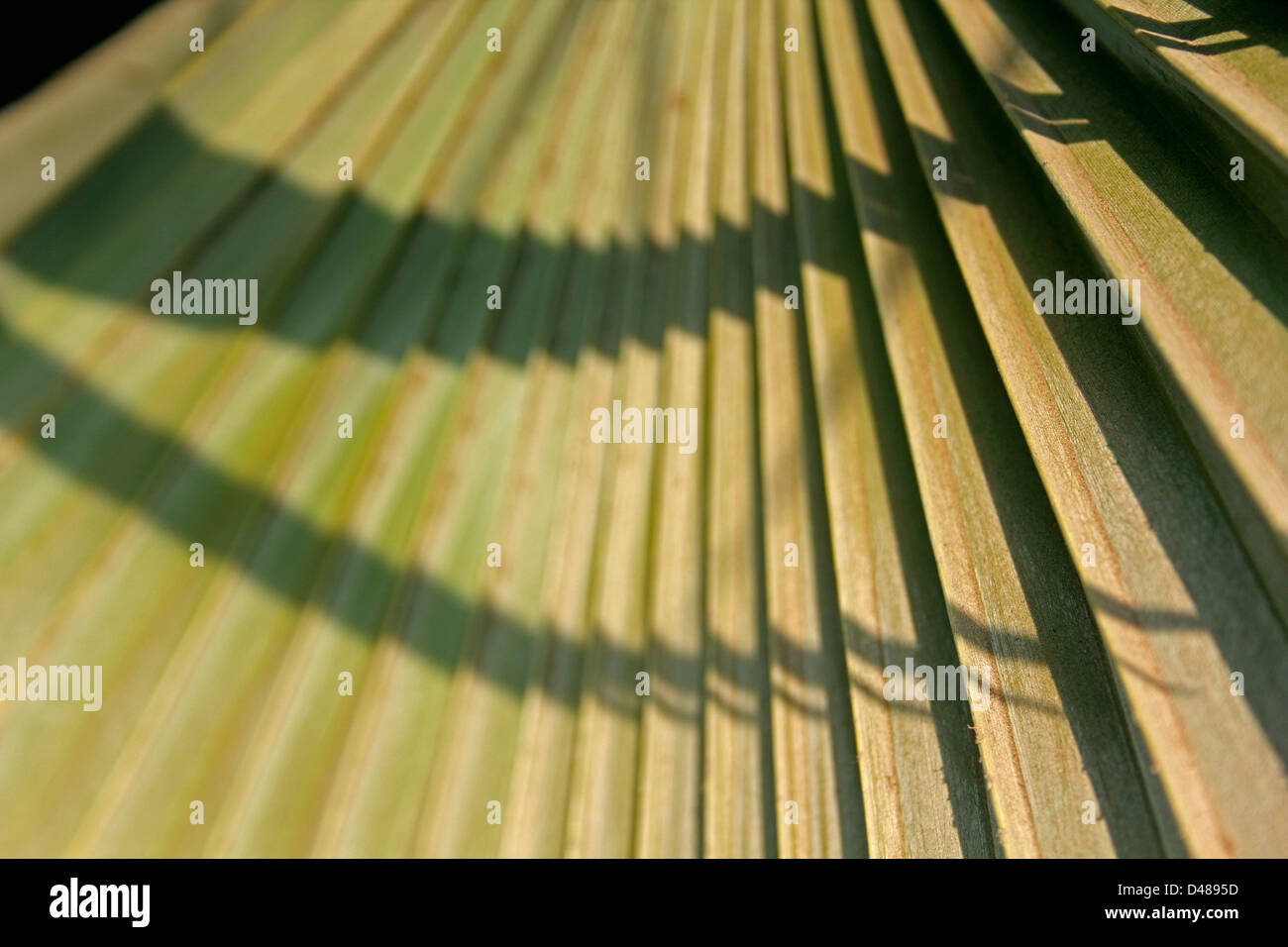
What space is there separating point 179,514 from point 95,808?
0.31 m

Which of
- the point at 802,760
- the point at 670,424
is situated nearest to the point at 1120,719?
the point at 802,760

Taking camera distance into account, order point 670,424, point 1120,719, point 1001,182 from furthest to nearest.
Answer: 1. point 670,424
2. point 1001,182
3. point 1120,719

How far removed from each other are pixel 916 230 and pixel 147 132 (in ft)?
3.07

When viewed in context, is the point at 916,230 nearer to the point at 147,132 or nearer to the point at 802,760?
the point at 802,760

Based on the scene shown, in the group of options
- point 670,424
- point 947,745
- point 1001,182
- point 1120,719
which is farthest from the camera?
point 670,424

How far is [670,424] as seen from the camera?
3.91 ft

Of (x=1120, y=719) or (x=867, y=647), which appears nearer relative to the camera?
(x=1120, y=719)

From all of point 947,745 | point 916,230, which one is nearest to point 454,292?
point 916,230

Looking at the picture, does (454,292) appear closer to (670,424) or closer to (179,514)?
(670,424)

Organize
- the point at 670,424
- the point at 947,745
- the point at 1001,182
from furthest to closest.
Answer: the point at 670,424 < the point at 1001,182 < the point at 947,745

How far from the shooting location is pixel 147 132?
84 centimetres
